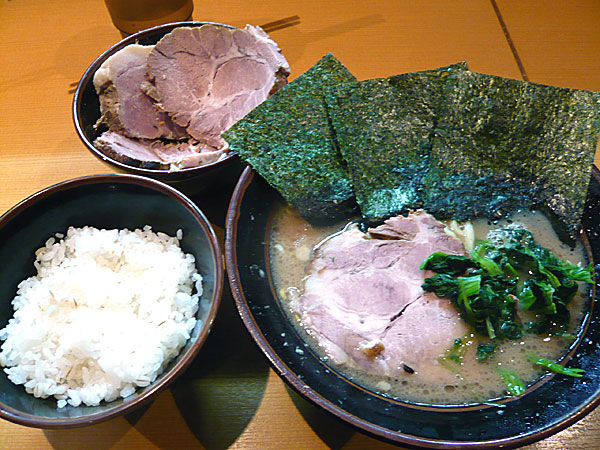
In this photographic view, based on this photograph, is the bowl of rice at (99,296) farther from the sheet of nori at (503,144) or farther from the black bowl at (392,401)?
the sheet of nori at (503,144)

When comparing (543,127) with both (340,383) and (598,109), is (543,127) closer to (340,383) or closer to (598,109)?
(598,109)

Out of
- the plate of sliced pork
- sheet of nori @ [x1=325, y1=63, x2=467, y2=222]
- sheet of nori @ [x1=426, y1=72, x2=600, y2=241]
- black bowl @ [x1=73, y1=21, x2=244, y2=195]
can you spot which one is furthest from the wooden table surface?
sheet of nori @ [x1=426, y1=72, x2=600, y2=241]

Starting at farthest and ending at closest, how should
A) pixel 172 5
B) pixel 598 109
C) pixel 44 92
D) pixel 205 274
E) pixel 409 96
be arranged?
pixel 44 92 → pixel 172 5 → pixel 409 96 → pixel 598 109 → pixel 205 274

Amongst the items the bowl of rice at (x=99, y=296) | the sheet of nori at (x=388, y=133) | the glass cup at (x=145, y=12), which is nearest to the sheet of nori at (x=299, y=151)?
the sheet of nori at (x=388, y=133)

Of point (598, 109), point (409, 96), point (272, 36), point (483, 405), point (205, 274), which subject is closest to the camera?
point (483, 405)

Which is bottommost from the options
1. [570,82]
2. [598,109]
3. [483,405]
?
[483,405]

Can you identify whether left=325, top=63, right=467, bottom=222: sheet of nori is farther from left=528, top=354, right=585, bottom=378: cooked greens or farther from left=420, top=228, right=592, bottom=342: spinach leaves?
left=528, top=354, right=585, bottom=378: cooked greens

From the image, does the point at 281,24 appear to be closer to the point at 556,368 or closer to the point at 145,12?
the point at 145,12

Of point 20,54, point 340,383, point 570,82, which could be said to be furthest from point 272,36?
point 340,383
